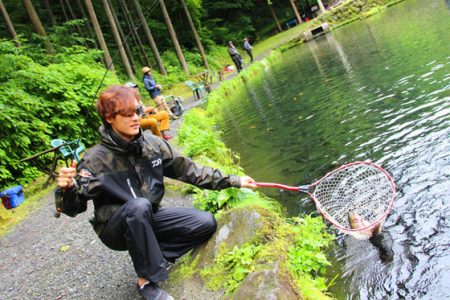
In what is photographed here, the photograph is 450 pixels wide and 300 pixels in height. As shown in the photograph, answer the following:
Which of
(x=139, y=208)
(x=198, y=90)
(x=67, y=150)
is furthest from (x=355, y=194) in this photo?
(x=198, y=90)

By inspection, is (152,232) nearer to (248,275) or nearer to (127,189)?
(127,189)

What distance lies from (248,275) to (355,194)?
107 inches

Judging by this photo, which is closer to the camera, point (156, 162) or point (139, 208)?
point (139, 208)

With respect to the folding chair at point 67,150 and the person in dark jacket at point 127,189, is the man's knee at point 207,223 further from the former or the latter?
the folding chair at point 67,150

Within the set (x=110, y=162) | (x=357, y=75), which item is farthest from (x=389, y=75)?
(x=110, y=162)

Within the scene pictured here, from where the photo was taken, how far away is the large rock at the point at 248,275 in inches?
141

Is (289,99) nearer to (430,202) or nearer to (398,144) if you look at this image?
(398,144)

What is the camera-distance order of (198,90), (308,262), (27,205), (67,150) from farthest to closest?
(198,90)
(67,150)
(27,205)
(308,262)

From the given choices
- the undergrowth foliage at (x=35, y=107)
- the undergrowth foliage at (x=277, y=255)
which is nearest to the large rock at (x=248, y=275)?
the undergrowth foliage at (x=277, y=255)

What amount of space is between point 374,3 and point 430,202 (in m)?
38.3

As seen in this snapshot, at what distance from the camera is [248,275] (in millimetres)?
3779

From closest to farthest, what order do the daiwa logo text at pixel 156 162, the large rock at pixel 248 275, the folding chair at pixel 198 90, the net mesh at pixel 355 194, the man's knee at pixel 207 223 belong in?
the large rock at pixel 248 275, the daiwa logo text at pixel 156 162, the man's knee at pixel 207 223, the net mesh at pixel 355 194, the folding chair at pixel 198 90

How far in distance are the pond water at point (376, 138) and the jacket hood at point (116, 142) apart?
8.57 ft

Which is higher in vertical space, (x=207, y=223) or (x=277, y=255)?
(x=207, y=223)
